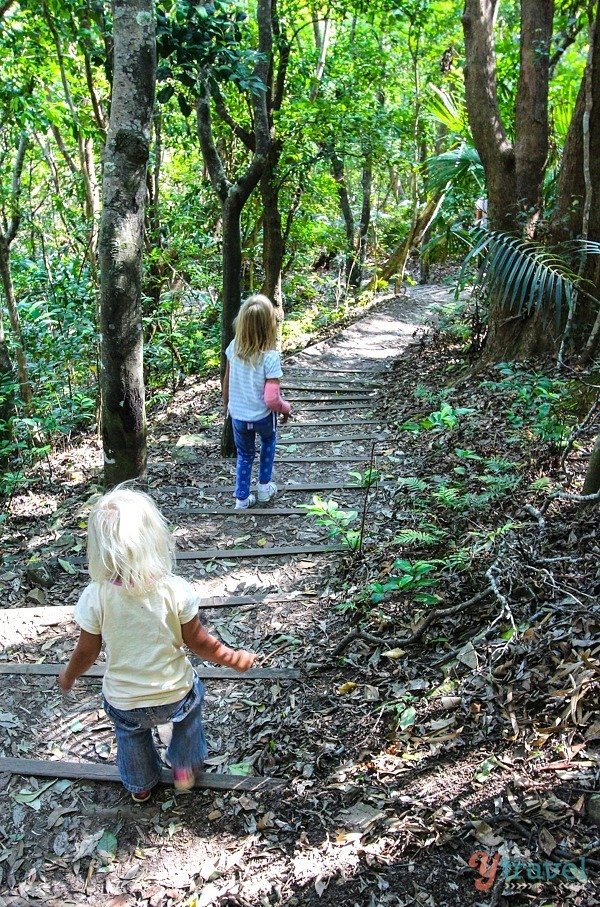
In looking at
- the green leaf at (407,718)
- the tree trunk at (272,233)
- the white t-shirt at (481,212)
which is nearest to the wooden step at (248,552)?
the green leaf at (407,718)

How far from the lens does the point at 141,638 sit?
8.11 feet

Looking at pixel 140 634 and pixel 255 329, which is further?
pixel 255 329

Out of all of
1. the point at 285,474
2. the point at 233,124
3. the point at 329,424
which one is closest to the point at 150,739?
the point at 285,474

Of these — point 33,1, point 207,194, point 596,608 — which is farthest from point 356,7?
point 596,608

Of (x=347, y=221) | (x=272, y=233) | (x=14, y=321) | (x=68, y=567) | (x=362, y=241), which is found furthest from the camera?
(x=362, y=241)

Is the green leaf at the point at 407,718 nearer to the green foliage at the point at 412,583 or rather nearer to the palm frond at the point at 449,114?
the green foliage at the point at 412,583

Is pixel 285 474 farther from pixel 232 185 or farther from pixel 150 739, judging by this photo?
pixel 150 739

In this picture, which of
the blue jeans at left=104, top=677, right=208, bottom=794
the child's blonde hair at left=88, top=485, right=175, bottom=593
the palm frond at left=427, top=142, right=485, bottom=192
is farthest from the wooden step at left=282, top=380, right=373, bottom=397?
the child's blonde hair at left=88, top=485, right=175, bottom=593

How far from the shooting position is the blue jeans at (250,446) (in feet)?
16.7

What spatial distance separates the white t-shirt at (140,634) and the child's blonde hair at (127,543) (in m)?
0.08

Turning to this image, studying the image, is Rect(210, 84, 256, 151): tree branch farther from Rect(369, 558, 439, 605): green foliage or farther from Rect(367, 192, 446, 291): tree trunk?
Rect(367, 192, 446, 291): tree trunk

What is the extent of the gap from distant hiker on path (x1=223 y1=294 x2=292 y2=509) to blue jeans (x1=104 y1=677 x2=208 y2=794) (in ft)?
8.53

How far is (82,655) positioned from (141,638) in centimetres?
26

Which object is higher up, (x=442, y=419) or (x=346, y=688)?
(x=442, y=419)
